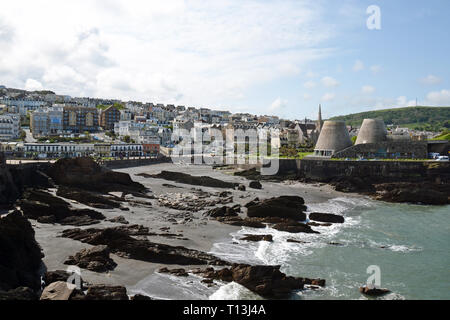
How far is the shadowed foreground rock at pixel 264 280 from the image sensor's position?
13.0 meters

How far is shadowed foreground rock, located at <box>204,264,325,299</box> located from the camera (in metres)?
13.0

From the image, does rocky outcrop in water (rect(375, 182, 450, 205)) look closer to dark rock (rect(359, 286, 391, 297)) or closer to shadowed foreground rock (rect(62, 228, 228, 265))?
dark rock (rect(359, 286, 391, 297))

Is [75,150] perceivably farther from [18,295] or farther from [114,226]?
[18,295]

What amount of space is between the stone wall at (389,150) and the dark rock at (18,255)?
4246cm

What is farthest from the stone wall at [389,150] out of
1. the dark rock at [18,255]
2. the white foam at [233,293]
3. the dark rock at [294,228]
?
the dark rock at [18,255]

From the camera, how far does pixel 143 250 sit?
15.9m

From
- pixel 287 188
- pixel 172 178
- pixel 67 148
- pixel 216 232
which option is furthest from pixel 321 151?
pixel 67 148

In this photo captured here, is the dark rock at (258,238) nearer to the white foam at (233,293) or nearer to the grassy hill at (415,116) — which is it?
the white foam at (233,293)

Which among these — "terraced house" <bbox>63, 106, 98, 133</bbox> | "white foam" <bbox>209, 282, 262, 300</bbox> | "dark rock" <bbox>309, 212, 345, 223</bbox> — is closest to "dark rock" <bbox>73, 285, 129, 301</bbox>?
"white foam" <bbox>209, 282, 262, 300</bbox>

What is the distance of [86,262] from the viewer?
14258 mm

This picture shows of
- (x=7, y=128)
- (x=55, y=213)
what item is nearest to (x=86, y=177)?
(x=55, y=213)
